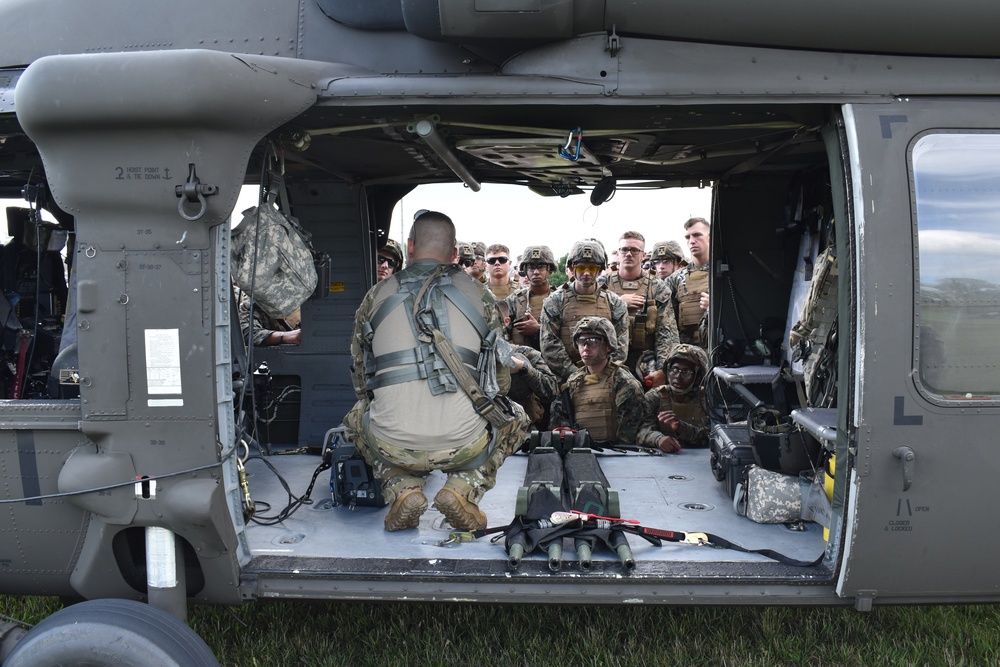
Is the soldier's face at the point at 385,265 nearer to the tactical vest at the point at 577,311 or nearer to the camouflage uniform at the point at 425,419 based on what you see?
the tactical vest at the point at 577,311

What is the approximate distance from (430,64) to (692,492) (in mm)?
2597

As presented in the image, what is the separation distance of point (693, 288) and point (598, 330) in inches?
79.8

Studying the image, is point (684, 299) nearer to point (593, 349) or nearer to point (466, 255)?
point (593, 349)

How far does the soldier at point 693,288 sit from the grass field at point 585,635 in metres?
3.73

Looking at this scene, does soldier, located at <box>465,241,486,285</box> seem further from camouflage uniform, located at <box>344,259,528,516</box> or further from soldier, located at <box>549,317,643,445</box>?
camouflage uniform, located at <box>344,259,528,516</box>

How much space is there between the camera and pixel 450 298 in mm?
3631

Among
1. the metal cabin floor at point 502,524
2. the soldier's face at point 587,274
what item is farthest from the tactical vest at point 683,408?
the soldier's face at point 587,274

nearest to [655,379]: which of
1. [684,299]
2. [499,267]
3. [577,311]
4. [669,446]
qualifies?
[577,311]

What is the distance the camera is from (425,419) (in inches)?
137

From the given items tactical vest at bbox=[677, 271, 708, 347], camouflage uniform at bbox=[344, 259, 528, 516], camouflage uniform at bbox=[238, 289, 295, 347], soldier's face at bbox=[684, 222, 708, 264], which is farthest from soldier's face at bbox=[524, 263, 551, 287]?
camouflage uniform at bbox=[344, 259, 528, 516]

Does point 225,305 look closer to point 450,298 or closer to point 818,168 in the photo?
point 450,298

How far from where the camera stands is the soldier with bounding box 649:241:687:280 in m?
8.64

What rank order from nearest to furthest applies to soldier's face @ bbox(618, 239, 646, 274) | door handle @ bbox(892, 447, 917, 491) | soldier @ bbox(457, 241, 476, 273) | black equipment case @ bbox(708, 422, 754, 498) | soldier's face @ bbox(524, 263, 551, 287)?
1. door handle @ bbox(892, 447, 917, 491)
2. black equipment case @ bbox(708, 422, 754, 498)
3. soldier's face @ bbox(524, 263, 551, 287)
4. soldier's face @ bbox(618, 239, 646, 274)
5. soldier @ bbox(457, 241, 476, 273)

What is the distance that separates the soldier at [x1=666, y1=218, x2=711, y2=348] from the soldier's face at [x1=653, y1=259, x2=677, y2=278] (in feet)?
3.56
